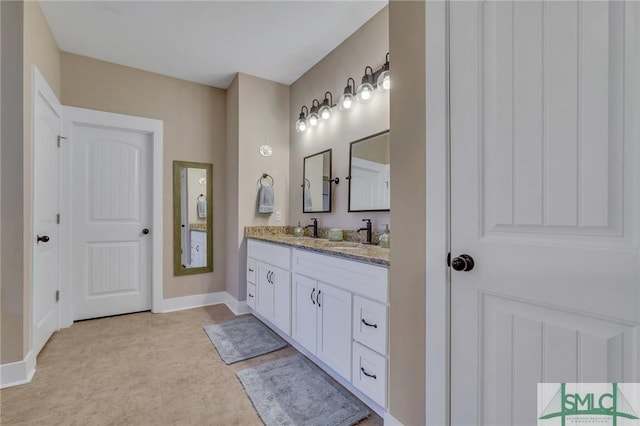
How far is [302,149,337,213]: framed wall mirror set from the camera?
280 cm

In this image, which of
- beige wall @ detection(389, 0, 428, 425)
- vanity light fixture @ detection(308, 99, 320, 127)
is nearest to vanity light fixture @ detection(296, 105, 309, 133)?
vanity light fixture @ detection(308, 99, 320, 127)

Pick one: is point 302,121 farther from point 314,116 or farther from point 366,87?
point 366,87

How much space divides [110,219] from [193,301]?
1.25 meters

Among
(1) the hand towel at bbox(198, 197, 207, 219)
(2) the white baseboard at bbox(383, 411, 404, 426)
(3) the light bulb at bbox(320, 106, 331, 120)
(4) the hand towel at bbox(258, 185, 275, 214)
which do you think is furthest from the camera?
(1) the hand towel at bbox(198, 197, 207, 219)

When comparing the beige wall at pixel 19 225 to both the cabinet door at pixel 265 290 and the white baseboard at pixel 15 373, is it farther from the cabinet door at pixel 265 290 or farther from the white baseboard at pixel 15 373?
the cabinet door at pixel 265 290

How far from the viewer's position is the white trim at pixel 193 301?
3.21m

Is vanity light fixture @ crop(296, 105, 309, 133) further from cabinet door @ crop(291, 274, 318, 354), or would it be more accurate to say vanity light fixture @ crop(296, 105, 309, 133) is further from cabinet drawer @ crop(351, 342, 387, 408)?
cabinet drawer @ crop(351, 342, 387, 408)

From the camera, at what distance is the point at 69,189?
280 cm
